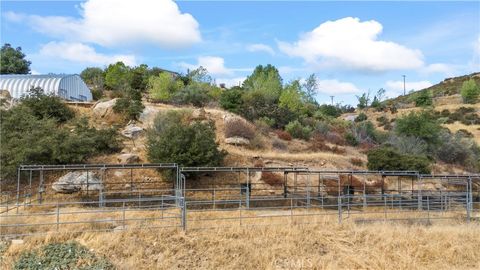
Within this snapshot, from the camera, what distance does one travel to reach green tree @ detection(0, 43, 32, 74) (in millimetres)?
64875

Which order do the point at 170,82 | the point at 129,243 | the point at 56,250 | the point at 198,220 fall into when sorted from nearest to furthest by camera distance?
the point at 56,250, the point at 129,243, the point at 198,220, the point at 170,82

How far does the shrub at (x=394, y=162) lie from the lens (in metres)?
32.5

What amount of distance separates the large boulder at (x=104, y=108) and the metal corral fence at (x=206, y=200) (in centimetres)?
1085

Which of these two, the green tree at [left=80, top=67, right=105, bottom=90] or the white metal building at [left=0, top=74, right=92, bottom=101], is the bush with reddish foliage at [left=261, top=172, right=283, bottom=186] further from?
the green tree at [left=80, top=67, right=105, bottom=90]

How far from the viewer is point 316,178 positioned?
108 feet

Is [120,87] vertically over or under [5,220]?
over

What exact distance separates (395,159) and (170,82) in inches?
1200

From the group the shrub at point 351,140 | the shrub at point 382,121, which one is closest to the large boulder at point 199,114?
the shrub at point 351,140

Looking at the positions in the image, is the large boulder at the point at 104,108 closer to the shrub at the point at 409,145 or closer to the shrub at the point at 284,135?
the shrub at the point at 284,135

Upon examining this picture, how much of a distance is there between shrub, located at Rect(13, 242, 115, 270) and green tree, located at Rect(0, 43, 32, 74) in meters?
59.8

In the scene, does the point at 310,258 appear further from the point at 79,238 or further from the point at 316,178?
the point at 316,178

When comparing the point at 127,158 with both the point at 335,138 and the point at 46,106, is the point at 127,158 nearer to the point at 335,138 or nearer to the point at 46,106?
the point at 46,106

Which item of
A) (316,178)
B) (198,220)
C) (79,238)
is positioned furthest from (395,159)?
(79,238)

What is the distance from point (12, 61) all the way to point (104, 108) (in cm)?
3485
